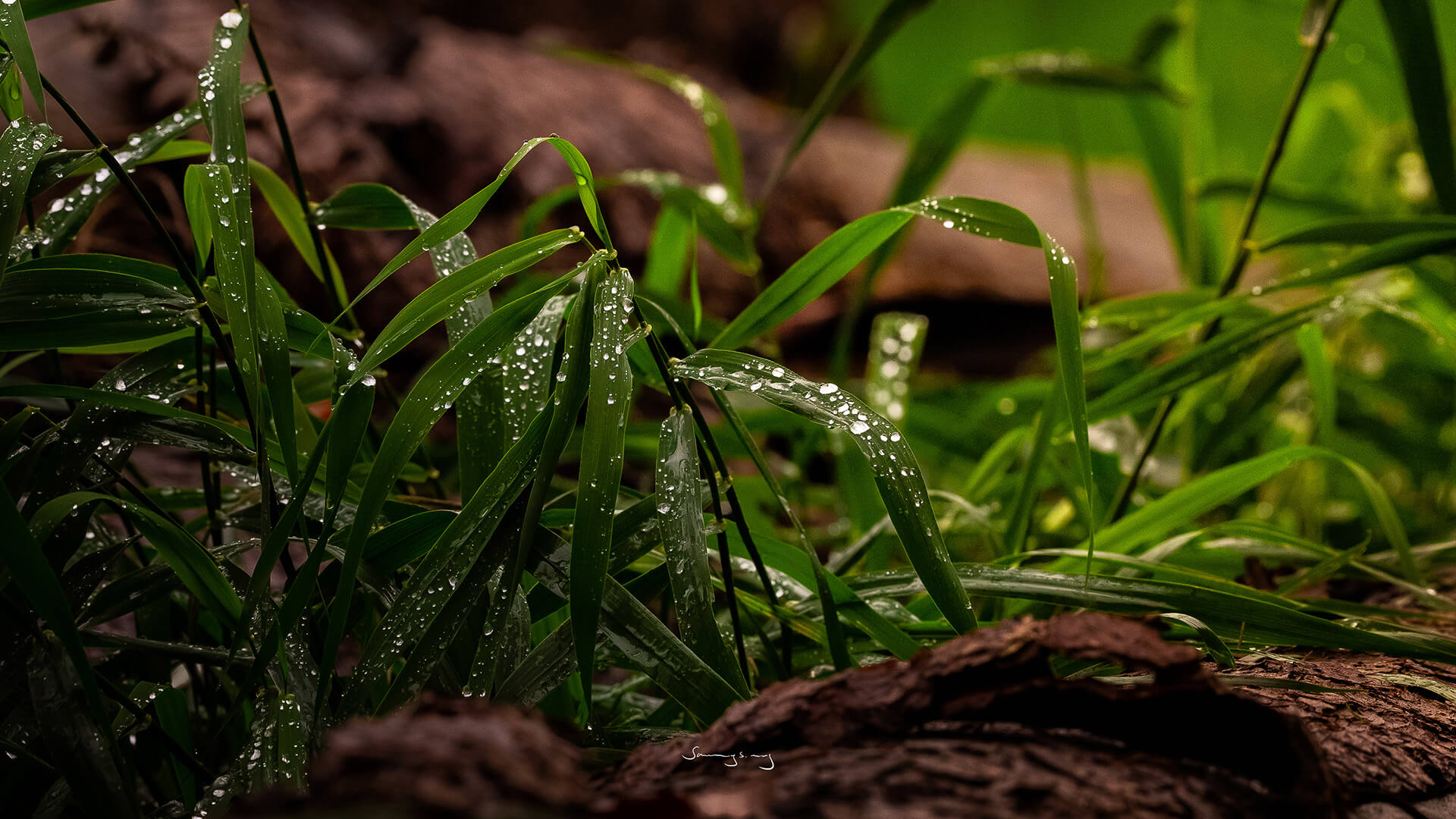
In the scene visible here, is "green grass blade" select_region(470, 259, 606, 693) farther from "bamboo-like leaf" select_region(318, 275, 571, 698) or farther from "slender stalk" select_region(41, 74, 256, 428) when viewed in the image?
"slender stalk" select_region(41, 74, 256, 428)

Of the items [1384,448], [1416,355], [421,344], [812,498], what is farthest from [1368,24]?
[421,344]

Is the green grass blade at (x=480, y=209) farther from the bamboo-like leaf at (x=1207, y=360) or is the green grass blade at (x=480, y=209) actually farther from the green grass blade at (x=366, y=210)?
the bamboo-like leaf at (x=1207, y=360)

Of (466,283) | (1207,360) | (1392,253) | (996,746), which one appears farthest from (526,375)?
(1392,253)

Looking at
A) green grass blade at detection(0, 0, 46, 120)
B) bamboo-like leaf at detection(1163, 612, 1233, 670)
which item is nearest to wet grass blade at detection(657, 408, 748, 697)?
bamboo-like leaf at detection(1163, 612, 1233, 670)

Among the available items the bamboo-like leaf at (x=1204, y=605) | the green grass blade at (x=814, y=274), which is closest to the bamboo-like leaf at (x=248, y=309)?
the green grass blade at (x=814, y=274)

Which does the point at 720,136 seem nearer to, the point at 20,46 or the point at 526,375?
the point at 526,375

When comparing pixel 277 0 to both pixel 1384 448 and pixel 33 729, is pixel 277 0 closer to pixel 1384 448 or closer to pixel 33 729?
pixel 33 729
